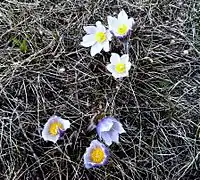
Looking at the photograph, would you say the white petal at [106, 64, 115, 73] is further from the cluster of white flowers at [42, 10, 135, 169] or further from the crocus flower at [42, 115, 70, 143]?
the crocus flower at [42, 115, 70, 143]

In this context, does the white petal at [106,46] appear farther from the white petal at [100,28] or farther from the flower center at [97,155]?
the flower center at [97,155]

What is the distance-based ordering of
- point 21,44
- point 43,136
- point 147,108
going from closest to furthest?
point 43,136, point 147,108, point 21,44

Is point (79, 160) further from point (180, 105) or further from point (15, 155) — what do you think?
point (180, 105)

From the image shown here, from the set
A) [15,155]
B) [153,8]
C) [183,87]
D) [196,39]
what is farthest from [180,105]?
[15,155]

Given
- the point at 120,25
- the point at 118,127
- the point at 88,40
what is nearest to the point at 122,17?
the point at 120,25

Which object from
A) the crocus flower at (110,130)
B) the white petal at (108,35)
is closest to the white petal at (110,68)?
the white petal at (108,35)
